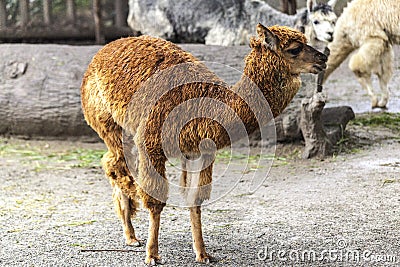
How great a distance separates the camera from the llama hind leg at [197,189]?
3.56 meters

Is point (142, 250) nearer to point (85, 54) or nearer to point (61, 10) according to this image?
point (85, 54)

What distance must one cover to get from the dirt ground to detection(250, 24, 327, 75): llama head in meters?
1.07

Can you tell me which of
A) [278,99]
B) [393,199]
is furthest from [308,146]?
[278,99]

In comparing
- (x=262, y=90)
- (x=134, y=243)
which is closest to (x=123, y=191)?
(x=134, y=243)

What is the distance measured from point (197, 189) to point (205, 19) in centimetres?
579

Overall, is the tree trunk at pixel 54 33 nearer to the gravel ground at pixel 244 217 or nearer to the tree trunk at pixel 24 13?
the tree trunk at pixel 24 13

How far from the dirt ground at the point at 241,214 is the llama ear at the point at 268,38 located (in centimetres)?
117

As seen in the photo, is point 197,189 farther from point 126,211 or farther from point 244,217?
point 244,217

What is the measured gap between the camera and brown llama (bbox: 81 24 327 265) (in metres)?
3.39

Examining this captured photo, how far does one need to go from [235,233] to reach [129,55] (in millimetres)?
1324

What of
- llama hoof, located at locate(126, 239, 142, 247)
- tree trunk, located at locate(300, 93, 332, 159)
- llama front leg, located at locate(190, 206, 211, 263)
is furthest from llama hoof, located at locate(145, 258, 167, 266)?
tree trunk, located at locate(300, 93, 332, 159)

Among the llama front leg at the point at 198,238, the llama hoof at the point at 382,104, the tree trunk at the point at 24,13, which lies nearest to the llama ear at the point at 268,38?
the llama front leg at the point at 198,238

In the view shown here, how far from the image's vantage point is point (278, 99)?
134 inches

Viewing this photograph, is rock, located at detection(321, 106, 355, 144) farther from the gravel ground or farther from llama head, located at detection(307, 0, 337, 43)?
llama head, located at detection(307, 0, 337, 43)
